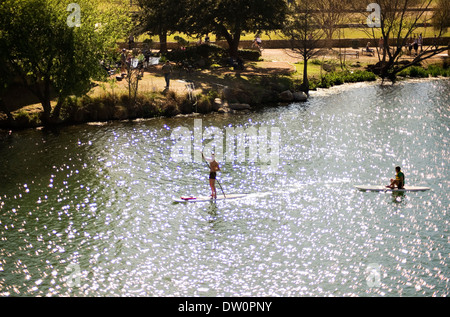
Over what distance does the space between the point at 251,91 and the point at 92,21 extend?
20.7 meters

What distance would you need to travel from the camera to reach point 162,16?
256 feet

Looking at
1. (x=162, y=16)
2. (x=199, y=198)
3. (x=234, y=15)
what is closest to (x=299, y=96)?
(x=234, y=15)

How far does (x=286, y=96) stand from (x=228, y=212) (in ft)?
114

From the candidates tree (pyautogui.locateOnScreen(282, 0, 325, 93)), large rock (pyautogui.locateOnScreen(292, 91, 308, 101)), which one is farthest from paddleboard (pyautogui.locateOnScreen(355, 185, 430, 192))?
tree (pyautogui.locateOnScreen(282, 0, 325, 93))

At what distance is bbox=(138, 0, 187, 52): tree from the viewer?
3051 inches

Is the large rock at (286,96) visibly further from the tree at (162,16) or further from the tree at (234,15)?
the tree at (162,16)

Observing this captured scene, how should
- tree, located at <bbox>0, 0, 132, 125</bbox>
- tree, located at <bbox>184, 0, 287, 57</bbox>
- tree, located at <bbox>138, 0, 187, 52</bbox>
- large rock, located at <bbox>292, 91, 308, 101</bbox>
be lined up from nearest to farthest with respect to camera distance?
tree, located at <bbox>0, 0, 132, 125</bbox> < large rock, located at <bbox>292, 91, 308, 101</bbox> < tree, located at <bbox>184, 0, 287, 57</bbox> < tree, located at <bbox>138, 0, 187, 52</bbox>

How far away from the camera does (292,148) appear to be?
51438mm

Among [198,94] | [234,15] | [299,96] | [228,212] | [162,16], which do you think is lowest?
[228,212]

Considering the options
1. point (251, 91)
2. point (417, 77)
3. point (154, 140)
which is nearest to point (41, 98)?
point (154, 140)

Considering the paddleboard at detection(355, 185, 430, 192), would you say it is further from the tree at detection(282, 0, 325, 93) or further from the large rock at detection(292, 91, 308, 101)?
the tree at detection(282, 0, 325, 93)

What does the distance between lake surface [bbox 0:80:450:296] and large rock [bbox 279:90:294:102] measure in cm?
1046

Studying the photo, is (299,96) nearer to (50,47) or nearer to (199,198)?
(50,47)

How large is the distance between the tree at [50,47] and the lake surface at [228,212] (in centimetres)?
432
